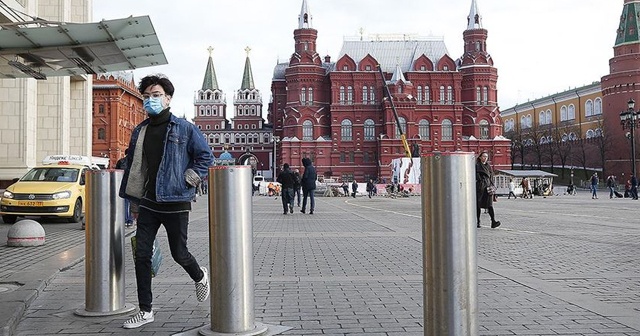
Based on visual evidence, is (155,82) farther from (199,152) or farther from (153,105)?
(199,152)

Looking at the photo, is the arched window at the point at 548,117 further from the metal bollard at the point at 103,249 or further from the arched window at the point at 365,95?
the metal bollard at the point at 103,249

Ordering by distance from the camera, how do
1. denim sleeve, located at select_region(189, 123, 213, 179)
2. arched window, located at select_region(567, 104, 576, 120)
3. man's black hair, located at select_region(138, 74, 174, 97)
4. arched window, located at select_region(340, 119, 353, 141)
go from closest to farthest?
denim sleeve, located at select_region(189, 123, 213, 179)
man's black hair, located at select_region(138, 74, 174, 97)
arched window, located at select_region(340, 119, 353, 141)
arched window, located at select_region(567, 104, 576, 120)

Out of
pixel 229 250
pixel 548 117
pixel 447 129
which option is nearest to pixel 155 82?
pixel 229 250

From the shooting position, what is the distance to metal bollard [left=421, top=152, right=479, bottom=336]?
12.8ft

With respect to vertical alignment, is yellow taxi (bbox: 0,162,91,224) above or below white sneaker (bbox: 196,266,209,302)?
above

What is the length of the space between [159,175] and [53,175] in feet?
44.3

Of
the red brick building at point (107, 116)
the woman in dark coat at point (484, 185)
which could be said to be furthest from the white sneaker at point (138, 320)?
the red brick building at point (107, 116)

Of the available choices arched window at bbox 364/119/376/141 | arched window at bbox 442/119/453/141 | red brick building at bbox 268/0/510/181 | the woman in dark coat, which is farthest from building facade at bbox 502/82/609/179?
the woman in dark coat

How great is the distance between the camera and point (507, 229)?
14922mm

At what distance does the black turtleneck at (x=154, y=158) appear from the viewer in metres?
5.27

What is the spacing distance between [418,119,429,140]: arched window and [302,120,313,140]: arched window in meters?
16.3

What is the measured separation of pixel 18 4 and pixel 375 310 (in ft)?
62.5

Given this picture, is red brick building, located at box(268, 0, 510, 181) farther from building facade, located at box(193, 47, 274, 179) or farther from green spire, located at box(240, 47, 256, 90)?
green spire, located at box(240, 47, 256, 90)

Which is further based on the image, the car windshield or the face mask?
the car windshield
